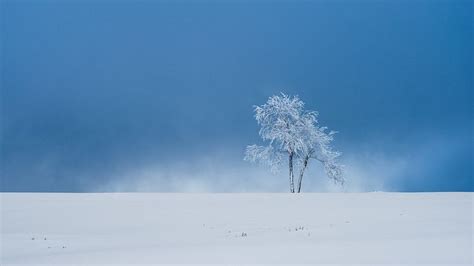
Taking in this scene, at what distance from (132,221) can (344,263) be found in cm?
1937

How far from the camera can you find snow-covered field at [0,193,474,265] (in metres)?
15.2

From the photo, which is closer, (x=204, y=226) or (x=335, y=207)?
(x=204, y=226)

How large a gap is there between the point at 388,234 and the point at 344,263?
7.72 m

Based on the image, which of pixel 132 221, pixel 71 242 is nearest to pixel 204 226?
pixel 132 221

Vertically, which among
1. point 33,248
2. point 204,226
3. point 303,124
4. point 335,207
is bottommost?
point 33,248

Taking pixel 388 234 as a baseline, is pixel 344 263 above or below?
below

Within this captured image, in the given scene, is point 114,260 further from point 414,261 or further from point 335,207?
point 335,207

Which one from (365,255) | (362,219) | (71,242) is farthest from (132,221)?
(365,255)

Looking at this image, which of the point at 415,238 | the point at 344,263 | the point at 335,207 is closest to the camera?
the point at 344,263

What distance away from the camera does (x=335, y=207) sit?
3484 cm

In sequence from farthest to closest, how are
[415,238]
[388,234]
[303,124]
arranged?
[303,124] < [388,234] < [415,238]

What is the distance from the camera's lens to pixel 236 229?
26.8 metres

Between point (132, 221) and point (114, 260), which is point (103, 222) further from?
point (114, 260)

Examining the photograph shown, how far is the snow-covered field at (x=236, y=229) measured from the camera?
597 inches
